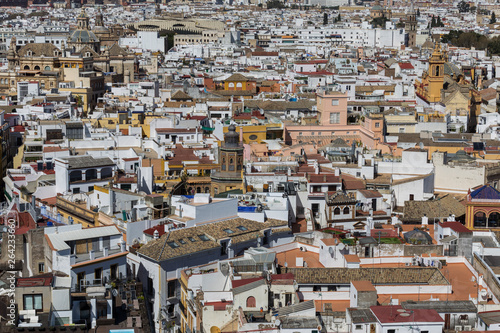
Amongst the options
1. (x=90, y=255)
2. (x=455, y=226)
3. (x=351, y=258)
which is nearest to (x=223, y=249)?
(x=351, y=258)

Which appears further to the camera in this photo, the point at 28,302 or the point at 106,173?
the point at 106,173

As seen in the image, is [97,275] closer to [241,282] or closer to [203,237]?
[203,237]

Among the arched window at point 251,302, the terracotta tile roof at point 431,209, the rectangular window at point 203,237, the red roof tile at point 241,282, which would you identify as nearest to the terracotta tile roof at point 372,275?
the red roof tile at point 241,282

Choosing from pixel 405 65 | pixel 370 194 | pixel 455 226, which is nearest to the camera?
pixel 455 226

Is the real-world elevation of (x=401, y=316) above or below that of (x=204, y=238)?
below

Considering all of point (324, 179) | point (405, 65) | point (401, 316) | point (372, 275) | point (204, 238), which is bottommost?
point (372, 275)

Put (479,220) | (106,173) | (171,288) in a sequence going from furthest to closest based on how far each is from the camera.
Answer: (106,173)
(479,220)
(171,288)

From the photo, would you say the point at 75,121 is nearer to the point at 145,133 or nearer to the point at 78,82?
the point at 145,133
